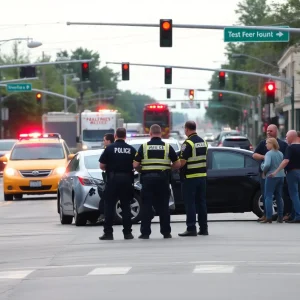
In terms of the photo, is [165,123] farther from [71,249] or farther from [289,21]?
[71,249]

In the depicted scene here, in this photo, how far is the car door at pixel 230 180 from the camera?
22.9 metres

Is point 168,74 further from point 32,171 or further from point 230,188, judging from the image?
point 230,188

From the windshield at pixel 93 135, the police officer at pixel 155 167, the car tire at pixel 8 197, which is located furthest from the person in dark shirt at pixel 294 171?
the windshield at pixel 93 135

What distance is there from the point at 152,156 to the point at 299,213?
478 centimetres

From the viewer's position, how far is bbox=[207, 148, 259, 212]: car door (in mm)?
22922

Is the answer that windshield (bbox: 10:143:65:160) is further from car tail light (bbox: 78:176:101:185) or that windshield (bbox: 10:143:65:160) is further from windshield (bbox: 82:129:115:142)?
windshield (bbox: 82:129:115:142)

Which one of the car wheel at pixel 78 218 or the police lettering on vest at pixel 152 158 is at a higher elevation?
the police lettering on vest at pixel 152 158

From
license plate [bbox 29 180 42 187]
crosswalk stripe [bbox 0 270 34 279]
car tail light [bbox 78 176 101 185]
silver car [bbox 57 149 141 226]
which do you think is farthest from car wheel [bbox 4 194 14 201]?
crosswalk stripe [bbox 0 270 34 279]

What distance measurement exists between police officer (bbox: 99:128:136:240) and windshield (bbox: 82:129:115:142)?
4332cm

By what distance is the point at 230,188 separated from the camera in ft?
75.4

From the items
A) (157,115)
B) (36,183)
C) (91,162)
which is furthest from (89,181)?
A: (157,115)

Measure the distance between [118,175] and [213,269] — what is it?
5034 mm

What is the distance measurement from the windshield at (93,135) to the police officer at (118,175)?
43323 mm

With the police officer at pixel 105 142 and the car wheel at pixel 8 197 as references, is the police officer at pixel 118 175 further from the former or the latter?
the car wheel at pixel 8 197
